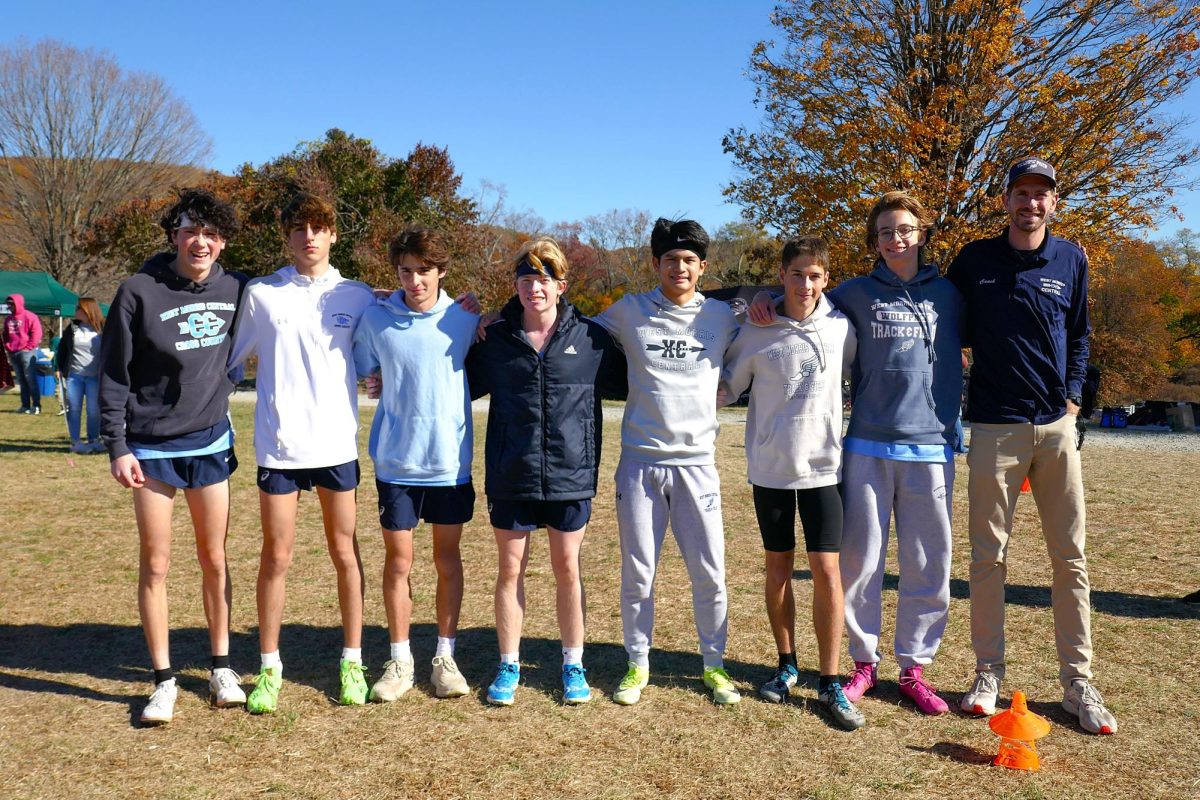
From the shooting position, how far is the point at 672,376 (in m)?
3.84

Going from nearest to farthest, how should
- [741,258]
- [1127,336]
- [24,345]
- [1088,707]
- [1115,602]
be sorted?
[1088,707]
[1115,602]
[24,345]
[1127,336]
[741,258]

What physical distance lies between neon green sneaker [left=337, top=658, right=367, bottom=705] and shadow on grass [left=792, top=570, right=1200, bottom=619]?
316 cm

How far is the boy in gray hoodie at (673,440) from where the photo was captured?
3.85 metres

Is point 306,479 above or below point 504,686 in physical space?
above

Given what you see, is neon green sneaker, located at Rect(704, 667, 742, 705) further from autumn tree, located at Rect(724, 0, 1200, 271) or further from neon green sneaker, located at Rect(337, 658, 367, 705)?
autumn tree, located at Rect(724, 0, 1200, 271)

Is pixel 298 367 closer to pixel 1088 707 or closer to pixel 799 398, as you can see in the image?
pixel 799 398

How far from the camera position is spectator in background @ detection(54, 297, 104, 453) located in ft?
35.8

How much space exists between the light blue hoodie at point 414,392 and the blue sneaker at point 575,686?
100cm

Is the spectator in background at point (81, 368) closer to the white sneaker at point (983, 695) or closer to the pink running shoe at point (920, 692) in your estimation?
the pink running shoe at point (920, 692)

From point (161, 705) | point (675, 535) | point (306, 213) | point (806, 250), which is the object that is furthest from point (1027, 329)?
point (161, 705)

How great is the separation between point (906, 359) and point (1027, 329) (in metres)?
0.53

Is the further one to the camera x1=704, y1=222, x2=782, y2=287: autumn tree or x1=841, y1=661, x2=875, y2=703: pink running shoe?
x1=704, y1=222, x2=782, y2=287: autumn tree

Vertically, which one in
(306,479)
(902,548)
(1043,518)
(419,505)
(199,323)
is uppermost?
(199,323)

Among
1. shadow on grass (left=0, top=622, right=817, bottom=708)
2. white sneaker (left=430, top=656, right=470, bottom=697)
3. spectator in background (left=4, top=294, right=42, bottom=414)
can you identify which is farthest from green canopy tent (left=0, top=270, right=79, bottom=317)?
white sneaker (left=430, top=656, right=470, bottom=697)
